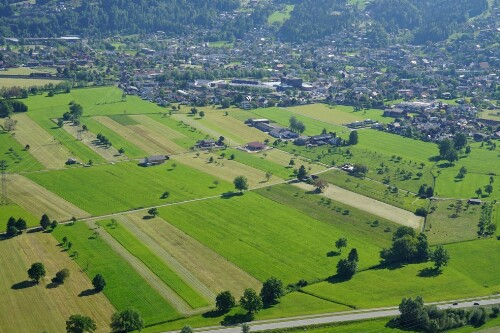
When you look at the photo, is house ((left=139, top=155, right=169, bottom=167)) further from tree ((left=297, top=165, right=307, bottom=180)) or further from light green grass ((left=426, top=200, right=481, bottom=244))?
light green grass ((left=426, top=200, right=481, bottom=244))

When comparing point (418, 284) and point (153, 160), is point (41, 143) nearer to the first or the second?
point (153, 160)

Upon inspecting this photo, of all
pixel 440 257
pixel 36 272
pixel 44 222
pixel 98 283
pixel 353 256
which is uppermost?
pixel 440 257

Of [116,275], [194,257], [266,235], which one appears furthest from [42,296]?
[266,235]

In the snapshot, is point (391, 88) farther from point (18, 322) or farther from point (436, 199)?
point (18, 322)

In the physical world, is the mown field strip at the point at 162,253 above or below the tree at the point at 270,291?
below

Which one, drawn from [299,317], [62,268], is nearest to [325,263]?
[299,317]

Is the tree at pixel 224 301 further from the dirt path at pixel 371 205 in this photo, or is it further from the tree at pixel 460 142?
the tree at pixel 460 142

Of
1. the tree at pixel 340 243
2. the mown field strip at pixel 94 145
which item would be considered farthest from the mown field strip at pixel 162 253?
the mown field strip at pixel 94 145
